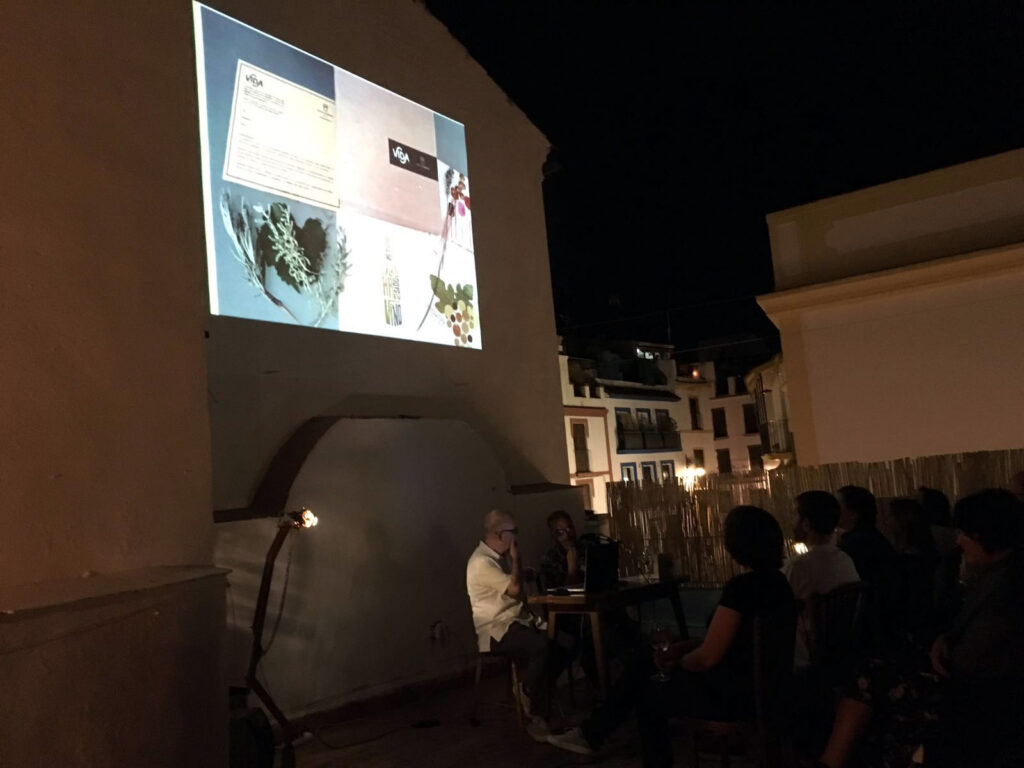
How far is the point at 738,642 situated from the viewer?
2.80 metres

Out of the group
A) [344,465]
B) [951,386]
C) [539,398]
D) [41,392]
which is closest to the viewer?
[41,392]

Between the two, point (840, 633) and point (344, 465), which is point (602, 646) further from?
point (344, 465)

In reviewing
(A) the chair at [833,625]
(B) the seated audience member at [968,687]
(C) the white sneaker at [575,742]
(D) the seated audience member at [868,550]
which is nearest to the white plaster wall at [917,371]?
(D) the seated audience member at [868,550]

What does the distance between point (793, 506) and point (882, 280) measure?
10.5 feet

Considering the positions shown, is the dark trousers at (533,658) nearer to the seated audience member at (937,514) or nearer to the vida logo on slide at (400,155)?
the seated audience member at (937,514)

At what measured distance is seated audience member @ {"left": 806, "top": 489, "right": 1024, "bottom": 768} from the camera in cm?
243

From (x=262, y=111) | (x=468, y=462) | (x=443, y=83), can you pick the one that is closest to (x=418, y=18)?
(x=443, y=83)

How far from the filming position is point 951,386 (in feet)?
28.9

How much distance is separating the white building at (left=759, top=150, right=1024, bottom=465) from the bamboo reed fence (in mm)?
1896

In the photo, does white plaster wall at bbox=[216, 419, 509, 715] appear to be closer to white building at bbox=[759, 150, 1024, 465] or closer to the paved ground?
the paved ground

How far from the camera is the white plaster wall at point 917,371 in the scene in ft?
28.2

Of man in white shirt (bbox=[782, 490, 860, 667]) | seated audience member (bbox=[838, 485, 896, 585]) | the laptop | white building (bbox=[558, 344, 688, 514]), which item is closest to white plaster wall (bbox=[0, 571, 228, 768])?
the laptop

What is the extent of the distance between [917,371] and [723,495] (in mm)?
3010

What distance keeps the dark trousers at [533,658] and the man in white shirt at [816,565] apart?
1339 mm
